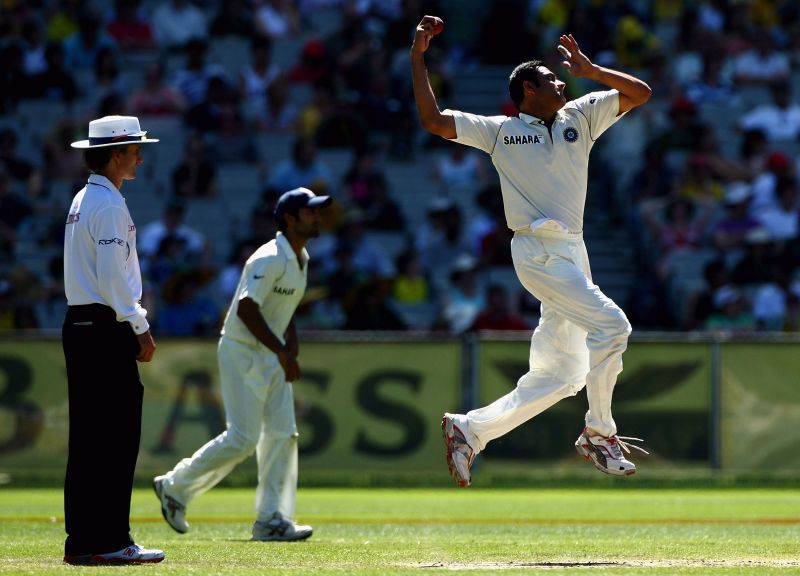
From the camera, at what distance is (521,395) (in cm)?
1001

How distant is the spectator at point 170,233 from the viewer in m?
19.9

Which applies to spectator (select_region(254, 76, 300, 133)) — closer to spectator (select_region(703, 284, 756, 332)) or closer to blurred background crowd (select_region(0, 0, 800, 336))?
blurred background crowd (select_region(0, 0, 800, 336))

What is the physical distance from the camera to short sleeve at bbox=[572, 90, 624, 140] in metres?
9.80

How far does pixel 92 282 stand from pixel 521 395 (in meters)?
2.89

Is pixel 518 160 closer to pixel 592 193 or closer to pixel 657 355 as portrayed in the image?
pixel 657 355

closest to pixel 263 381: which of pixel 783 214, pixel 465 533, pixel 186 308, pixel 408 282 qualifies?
pixel 465 533

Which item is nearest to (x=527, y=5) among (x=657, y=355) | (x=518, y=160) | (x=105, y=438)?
(x=657, y=355)

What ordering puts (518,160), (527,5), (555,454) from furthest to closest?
1. (527,5)
2. (555,454)
3. (518,160)

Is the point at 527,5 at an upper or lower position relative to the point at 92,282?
upper

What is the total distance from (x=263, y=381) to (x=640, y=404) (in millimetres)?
7163

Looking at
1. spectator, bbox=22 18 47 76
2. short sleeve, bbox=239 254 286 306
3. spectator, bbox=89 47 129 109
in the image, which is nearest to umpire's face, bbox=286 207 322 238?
short sleeve, bbox=239 254 286 306

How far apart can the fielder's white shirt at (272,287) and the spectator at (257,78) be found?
11.7 metres

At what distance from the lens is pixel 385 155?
22.3m

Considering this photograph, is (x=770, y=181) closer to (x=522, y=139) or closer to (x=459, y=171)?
(x=459, y=171)
